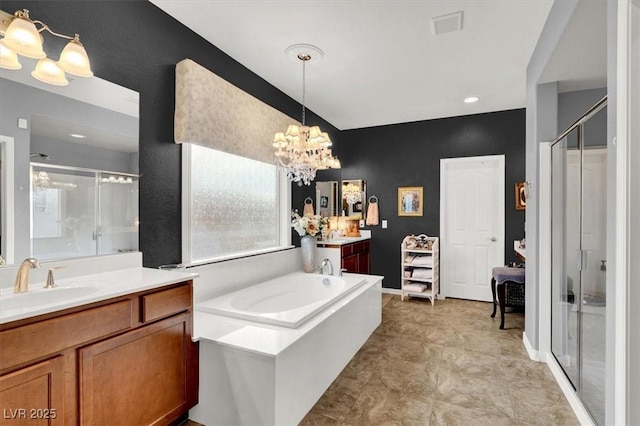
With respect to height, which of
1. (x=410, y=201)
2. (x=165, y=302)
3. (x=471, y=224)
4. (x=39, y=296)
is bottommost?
(x=165, y=302)

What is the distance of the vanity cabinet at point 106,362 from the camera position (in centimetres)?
120

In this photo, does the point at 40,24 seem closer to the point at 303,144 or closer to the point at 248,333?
the point at 303,144

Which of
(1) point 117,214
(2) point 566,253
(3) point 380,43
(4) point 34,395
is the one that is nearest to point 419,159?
(3) point 380,43

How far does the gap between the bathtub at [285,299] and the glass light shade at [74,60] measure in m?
1.71

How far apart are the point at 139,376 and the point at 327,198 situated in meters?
3.97

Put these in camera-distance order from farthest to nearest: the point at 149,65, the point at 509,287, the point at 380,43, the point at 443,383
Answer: the point at 509,287 < the point at 380,43 < the point at 443,383 < the point at 149,65

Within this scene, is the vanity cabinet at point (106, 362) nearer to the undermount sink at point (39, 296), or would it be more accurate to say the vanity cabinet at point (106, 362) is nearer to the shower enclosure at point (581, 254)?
the undermount sink at point (39, 296)

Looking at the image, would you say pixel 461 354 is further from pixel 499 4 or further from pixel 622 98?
pixel 499 4

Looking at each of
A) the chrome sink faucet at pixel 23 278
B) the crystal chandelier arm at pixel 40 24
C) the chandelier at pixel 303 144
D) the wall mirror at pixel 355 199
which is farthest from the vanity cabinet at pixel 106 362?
the wall mirror at pixel 355 199

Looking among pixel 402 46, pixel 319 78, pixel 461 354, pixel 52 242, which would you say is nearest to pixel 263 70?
pixel 319 78

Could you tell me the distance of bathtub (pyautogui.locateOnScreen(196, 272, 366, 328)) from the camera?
2.21 metres

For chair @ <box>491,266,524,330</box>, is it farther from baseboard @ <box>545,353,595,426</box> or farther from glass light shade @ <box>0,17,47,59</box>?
glass light shade @ <box>0,17,47,59</box>

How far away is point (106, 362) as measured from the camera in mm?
1473

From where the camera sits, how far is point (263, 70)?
10.6 ft
